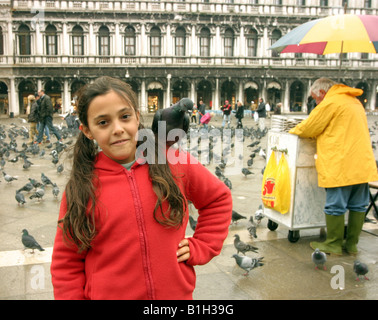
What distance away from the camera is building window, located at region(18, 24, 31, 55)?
30188 millimetres

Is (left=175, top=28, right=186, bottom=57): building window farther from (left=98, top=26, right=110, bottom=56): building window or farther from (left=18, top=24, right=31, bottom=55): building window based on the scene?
(left=18, top=24, right=31, bottom=55): building window

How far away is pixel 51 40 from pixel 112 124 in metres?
32.3

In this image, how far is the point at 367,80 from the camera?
115 ft

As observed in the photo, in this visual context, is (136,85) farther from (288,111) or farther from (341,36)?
(341,36)

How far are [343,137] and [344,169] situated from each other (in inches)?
10.7

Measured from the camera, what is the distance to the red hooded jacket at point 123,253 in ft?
4.63

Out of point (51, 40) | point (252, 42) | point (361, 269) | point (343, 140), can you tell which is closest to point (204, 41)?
point (252, 42)

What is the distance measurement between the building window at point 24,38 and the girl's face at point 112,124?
32.4 meters

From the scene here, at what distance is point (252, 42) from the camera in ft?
109

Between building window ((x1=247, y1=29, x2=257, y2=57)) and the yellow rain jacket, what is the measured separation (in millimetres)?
31419

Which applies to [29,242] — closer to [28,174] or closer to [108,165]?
[108,165]

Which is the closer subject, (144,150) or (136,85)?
(144,150)

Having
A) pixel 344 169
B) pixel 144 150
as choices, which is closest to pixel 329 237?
pixel 344 169

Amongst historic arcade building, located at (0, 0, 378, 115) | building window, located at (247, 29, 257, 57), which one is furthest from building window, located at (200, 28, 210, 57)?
building window, located at (247, 29, 257, 57)
